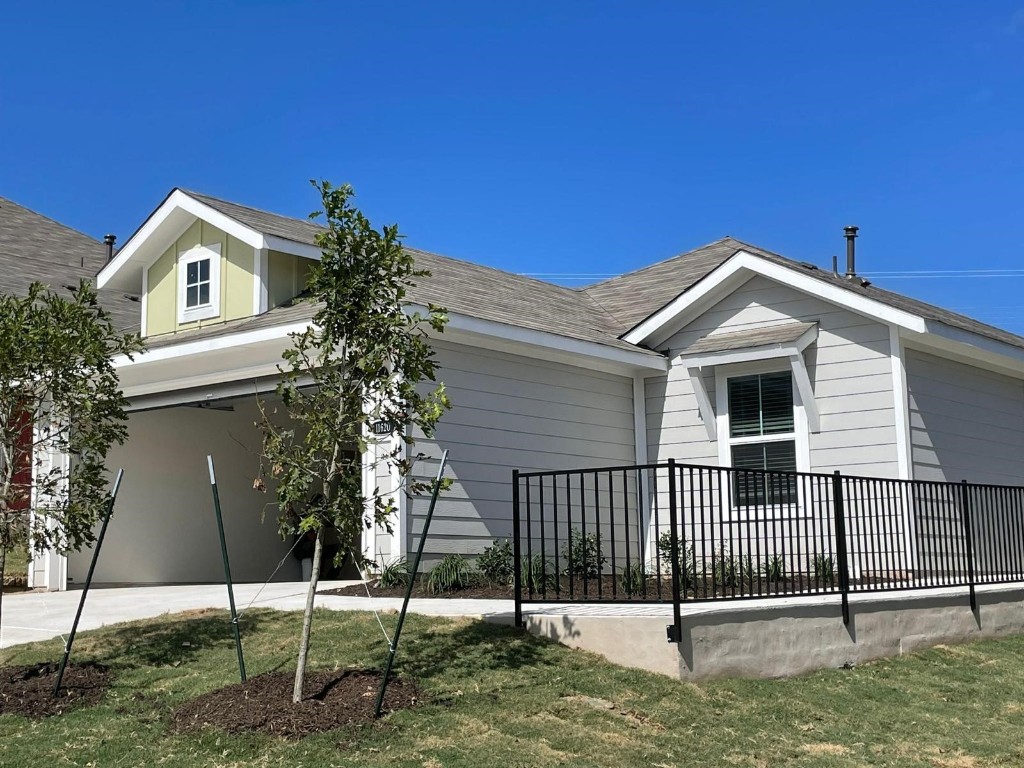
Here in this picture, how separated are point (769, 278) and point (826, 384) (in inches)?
61.1

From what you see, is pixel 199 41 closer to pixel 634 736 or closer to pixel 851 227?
pixel 851 227

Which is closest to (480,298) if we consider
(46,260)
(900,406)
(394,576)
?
(394,576)

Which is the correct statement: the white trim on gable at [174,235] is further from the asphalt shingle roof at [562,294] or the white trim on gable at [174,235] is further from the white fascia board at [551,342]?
the white fascia board at [551,342]

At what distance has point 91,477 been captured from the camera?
29.0ft

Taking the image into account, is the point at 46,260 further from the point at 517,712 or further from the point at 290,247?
the point at 517,712

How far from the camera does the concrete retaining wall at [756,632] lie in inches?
313

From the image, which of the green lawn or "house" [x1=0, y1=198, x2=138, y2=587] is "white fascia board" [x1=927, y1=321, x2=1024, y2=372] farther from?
"house" [x1=0, y1=198, x2=138, y2=587]

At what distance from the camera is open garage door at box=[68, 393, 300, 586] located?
1630 centimetres

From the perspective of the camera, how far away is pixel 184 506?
17.3 metres

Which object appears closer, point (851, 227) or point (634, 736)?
point (634, 736)

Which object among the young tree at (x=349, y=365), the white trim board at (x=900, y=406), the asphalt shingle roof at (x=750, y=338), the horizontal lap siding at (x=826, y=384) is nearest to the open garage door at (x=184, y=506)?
the horizontal lap siding at (x=826, y=384)

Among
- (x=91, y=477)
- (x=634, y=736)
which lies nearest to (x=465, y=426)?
(x=91, y=477)

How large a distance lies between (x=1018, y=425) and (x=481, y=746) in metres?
12.1

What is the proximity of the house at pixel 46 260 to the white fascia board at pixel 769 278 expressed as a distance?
8.23 metres
